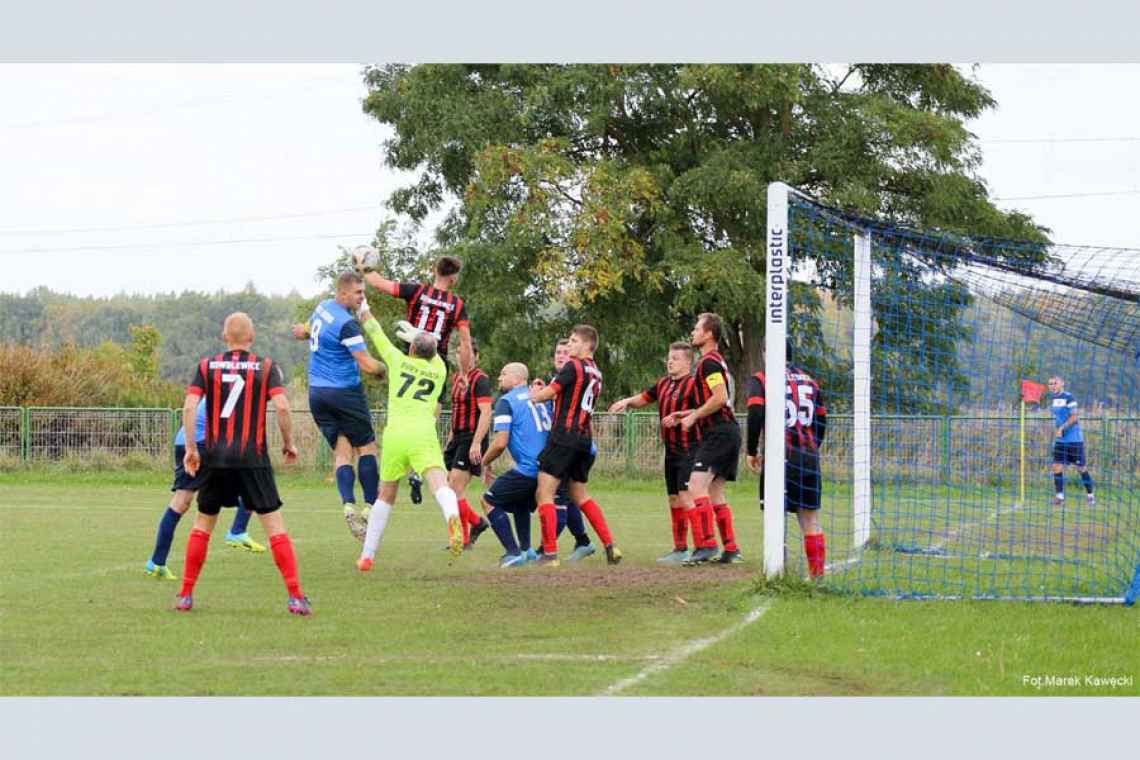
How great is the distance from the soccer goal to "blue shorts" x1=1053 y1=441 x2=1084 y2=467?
3 cm

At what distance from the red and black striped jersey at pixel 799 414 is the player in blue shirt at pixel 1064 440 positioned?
11.4 meters

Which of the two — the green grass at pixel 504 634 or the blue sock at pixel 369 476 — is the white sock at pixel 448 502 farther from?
the blue sock at pixel 369 476

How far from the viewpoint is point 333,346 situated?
12.2 meters

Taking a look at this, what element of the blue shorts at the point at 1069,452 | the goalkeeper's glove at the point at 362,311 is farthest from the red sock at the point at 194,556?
the blue shorts at the point at 1069,452

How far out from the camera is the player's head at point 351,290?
470 inches

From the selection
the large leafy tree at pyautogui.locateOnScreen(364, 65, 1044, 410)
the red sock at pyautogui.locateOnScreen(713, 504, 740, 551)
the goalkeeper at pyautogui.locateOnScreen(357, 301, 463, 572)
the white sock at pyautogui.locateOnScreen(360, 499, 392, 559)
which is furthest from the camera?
the large leafy tree at pyautogui.locateOnScreen(364, 65, 1044, 410)

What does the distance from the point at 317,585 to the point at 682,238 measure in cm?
2329

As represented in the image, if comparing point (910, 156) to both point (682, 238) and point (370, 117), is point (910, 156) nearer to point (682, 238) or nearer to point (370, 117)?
point (682, 238)

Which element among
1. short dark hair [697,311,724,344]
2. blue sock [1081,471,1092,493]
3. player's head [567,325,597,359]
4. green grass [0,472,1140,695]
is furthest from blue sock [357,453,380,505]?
blue sock [1081,471,1092,493]

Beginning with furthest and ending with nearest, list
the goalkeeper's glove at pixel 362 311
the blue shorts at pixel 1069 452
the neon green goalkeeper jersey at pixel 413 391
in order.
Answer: the blue shorts at pixel 1069 452 → the goalkeeper's glove at pixel 362 311 → the neon green goalkeeper jersey at pixel 413 391

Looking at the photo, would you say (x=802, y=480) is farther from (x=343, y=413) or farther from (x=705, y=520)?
(x=343, y=413)

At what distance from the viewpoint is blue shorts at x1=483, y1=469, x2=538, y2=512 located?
12312 millimetres

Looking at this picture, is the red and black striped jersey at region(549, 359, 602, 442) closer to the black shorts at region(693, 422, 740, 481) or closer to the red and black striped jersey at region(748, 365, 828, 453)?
the black shorts at region(693, 422, 740, 481)

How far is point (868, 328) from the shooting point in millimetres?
12648
